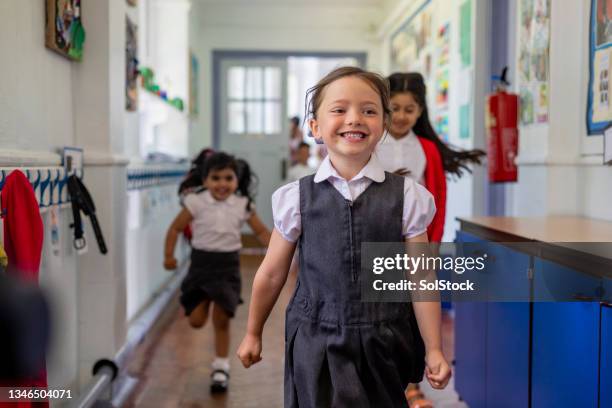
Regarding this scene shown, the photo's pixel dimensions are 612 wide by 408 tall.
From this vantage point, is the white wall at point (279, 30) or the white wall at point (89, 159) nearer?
the white wall at point (89, 159)

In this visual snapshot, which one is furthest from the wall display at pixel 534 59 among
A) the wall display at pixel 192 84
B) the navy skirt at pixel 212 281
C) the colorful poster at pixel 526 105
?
the wall display at pixel 192 84

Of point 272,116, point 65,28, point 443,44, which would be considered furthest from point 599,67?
point 272,116

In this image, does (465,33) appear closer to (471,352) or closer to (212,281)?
(212,281)

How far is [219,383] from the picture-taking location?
9.65ft

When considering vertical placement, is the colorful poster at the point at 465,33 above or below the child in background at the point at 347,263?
above

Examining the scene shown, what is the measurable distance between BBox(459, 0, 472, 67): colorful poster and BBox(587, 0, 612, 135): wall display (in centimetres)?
196

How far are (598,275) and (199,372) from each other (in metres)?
2.16

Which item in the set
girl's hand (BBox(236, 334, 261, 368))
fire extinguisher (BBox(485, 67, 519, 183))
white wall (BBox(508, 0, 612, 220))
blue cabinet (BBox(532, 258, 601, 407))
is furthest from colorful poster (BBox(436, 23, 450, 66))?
Result: girl's hand (BBox(236, 334, 261, 368))

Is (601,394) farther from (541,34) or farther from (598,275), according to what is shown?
(541,34)

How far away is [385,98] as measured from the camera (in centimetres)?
153

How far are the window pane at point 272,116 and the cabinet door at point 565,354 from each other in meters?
6.93

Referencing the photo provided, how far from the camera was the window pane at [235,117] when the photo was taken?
852 centimetres

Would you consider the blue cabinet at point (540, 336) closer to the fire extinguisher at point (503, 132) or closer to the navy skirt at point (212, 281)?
the fire extinguisher at point (503, 132)

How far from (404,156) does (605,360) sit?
128 cm
